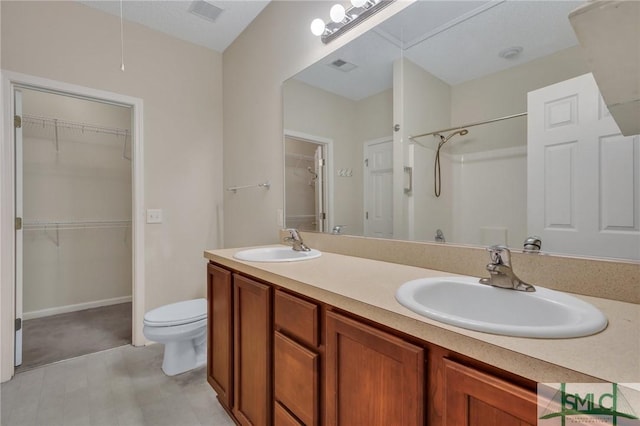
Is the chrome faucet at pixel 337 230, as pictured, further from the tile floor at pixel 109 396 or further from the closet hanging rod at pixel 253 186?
the tile floor at pixel 109 396

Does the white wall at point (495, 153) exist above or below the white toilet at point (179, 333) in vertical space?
above

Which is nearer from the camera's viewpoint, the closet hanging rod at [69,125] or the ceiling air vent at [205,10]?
the ceiling air vent at [205,10]

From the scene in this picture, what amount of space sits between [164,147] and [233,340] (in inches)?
73.0

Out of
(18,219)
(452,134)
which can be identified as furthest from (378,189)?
(18,219)

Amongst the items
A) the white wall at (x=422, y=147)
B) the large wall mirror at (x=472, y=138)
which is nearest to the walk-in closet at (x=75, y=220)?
the large wall mirror at (x=472, y=138)

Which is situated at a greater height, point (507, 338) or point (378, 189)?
point (378, 189)

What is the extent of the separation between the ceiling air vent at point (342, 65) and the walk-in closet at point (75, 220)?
2097mm

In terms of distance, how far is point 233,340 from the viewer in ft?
4.64

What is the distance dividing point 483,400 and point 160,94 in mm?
2915

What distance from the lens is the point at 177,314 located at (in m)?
1.97

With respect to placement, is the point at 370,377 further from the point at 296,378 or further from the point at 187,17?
the point at 187,17

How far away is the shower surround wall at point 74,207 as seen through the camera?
2.89 m

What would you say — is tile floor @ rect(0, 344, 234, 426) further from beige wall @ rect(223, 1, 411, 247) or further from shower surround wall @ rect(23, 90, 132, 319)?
shower surround wall @ rect(23, 90, 132, 319)

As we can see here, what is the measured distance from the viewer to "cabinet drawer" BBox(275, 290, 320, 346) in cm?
93
